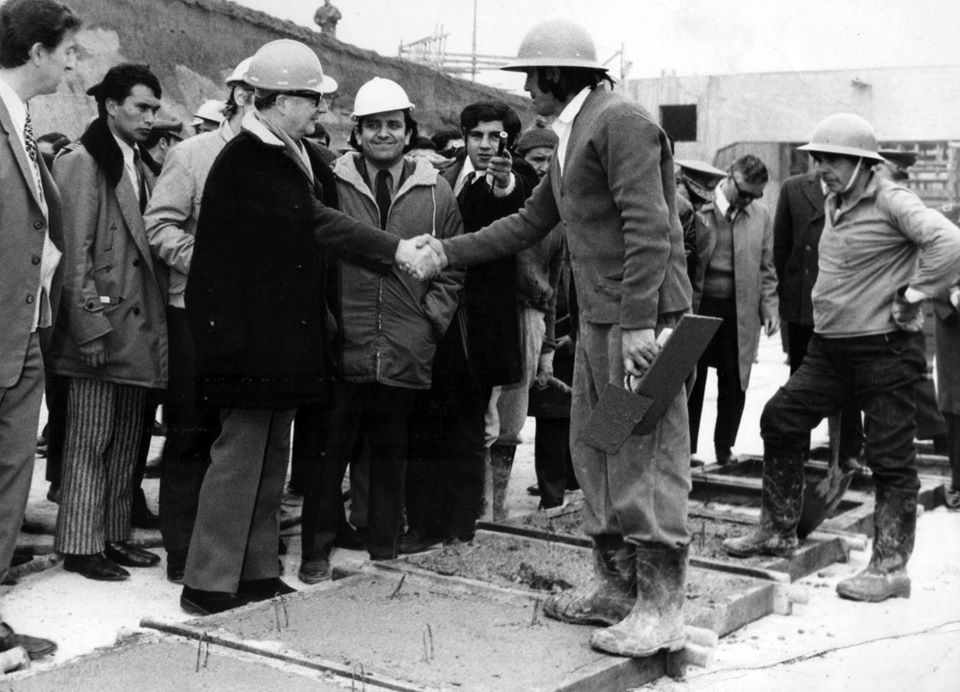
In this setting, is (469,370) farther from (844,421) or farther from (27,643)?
(844,421)

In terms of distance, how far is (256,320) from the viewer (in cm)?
514

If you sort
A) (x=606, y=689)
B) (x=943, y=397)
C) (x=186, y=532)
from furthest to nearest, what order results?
(x=943, y=397), (x=186, y=532), (x=606, y=689)

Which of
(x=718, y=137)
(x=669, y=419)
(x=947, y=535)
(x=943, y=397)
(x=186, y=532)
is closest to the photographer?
(x=669, y=419)

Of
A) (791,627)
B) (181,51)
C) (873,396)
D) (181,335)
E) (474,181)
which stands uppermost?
(181,51)

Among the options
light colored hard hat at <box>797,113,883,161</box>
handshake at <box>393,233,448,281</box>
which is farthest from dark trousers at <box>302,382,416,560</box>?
light colored hard hat at <box>797,113,883,161</box>

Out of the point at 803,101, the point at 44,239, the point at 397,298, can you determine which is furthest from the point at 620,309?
the point at 803,101

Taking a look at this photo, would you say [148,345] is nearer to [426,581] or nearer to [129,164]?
[129,164]

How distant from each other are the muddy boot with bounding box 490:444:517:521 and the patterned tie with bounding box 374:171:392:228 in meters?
1.49

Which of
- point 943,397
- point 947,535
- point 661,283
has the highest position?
point 661,283

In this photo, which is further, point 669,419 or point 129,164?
point 129,164

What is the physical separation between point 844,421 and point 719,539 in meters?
2.50

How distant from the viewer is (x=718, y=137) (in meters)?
28.4

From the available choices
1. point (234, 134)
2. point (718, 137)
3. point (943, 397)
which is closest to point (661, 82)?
point (718, 137)

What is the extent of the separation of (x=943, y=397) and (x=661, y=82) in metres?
21.6
